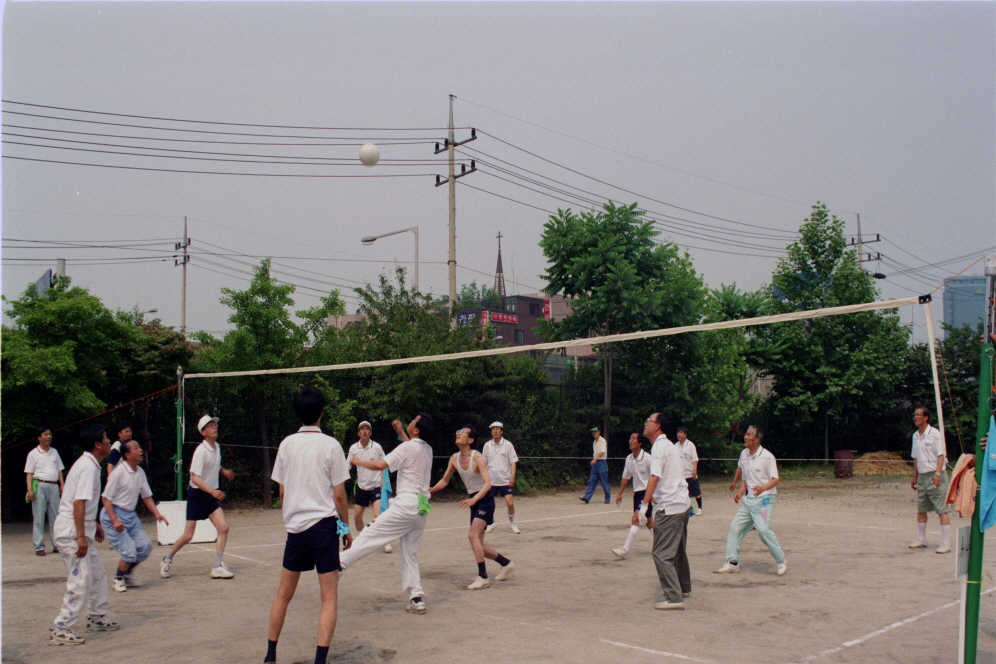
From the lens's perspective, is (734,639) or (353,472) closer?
(734,639)

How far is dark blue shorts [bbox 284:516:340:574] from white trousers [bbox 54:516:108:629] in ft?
6.70

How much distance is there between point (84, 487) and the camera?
6719mm

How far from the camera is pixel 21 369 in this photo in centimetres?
1241

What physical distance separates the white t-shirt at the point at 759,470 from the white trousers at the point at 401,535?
13.9ft

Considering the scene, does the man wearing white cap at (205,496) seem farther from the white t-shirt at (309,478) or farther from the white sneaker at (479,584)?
the white t-shirt at (309,478)

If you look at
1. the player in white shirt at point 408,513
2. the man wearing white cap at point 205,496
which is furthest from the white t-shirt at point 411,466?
the man wearing white cap at point 205,496

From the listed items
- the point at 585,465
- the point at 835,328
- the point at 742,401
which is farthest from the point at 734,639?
the point at 835,328

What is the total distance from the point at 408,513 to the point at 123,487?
358cm

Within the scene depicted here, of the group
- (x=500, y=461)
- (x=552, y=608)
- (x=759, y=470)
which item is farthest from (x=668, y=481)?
(x=500, y=461)

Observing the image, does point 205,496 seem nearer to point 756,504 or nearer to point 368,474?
point 368,474

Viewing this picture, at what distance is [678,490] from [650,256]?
15.2m

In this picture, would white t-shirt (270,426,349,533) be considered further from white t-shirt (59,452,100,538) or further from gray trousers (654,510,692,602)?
gray trousers (654,510,692,602)

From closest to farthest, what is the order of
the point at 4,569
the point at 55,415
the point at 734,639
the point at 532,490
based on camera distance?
the point at 734,639 < the point at 4,569 < the point at 55,415 < the point at 532,490

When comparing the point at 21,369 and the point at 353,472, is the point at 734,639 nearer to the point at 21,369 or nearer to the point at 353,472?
the point at 21,369
